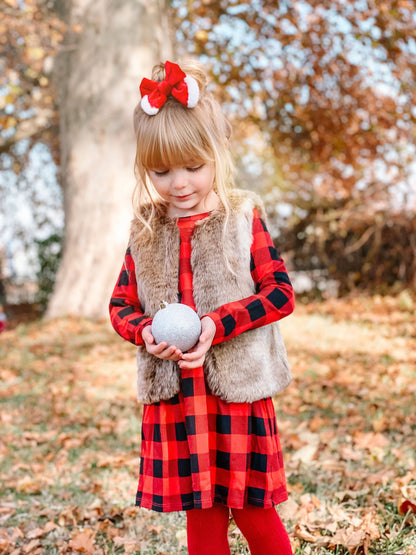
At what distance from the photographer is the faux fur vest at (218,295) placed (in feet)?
6.17

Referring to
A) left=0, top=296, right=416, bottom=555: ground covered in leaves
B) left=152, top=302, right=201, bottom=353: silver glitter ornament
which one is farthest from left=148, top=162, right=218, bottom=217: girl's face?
left=0, top=296, right=416, bottom=555: ground covered in leaves

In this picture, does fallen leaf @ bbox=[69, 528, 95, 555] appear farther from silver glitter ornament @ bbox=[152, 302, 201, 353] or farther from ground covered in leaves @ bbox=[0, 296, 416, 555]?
silver glitter ornament @ bbox=[152, 302, 201, 353]

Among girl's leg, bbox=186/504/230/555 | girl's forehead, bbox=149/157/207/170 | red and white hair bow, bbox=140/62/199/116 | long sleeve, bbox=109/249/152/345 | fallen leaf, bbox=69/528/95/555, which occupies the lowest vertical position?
fallen leaf, bbox=69/528/95/555

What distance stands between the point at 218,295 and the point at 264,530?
81 cm

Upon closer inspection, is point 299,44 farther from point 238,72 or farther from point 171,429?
point 171,429

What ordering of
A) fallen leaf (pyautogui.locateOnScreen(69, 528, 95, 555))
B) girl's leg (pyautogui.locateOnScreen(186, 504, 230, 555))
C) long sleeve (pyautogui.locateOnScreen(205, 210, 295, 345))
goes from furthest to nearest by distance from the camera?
fallen leaf (pyautogui.locateOnScreen(69, 528, 95, 555)), girl's leg (pyautogui.locateOnScreen(186, 504, 230, 555)), long sleeve (pyautogui.locateOnScreen(205, 210, 295, 345))

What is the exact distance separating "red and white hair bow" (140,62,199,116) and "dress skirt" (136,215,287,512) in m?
0.88

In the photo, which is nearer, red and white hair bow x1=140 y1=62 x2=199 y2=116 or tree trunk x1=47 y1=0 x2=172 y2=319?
red and white hair bow x1=140 y1=62 x2=199 y2=116

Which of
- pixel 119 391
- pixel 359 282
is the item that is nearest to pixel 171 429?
pixel 119 391

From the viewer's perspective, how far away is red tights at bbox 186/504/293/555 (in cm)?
192

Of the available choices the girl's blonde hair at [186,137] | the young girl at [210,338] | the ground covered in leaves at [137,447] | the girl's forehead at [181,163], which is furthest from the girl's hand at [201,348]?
the ground covered in leaves at [137,447]

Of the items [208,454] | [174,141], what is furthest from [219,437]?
[174,141]

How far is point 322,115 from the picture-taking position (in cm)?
1042

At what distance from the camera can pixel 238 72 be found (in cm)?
1033
